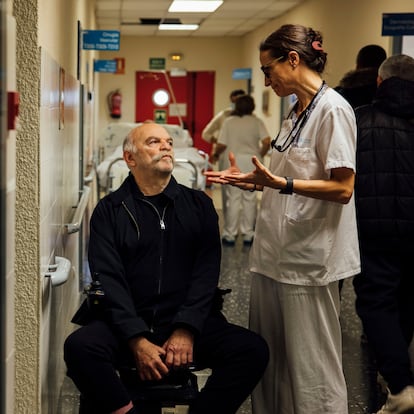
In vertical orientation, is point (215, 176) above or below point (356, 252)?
above

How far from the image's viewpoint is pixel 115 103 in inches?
596

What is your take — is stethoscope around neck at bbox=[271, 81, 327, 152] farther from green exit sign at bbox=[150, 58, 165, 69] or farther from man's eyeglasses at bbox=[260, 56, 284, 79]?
green exit sign at bbox=[150, 58, 165, 69]

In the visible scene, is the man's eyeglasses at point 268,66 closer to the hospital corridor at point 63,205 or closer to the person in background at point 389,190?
the hospital corridor at point 63,205

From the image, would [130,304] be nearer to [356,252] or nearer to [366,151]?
[356,252]

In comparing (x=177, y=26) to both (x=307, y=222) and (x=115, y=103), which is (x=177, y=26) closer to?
(x=115, y=103)

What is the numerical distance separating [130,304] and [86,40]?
4668mm

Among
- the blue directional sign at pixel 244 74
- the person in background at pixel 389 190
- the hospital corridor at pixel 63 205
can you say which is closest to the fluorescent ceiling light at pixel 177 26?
the blue directional sign at pixel 244 74

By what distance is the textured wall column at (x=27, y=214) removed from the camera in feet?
7.81

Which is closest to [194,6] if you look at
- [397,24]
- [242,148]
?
[242,148]

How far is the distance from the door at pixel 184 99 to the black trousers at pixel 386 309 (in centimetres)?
1224

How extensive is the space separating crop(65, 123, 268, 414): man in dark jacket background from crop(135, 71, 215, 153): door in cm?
1275

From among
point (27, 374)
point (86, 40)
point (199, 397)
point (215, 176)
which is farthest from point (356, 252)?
point (86, 40)

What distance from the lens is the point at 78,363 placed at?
2523 mm

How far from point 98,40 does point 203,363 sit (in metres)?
4.86
